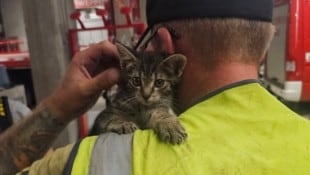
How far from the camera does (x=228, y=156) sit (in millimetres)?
868

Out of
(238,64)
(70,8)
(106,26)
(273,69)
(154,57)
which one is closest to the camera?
(238,64)

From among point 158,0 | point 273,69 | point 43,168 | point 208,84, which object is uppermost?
point 158,0

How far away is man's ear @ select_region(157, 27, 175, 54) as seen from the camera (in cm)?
105

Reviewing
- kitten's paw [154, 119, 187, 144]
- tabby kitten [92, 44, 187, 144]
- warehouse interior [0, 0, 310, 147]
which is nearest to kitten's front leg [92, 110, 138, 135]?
tabby kitten [92, 44, 187, 144]

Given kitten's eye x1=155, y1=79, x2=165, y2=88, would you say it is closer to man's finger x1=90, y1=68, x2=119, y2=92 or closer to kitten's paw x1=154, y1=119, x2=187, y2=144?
man's finger x1=90, y1=68, x2=119, y2=92

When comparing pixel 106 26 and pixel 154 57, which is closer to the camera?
pixel 154 57

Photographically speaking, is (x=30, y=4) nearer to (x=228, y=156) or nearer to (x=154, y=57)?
(x=154, y=57)

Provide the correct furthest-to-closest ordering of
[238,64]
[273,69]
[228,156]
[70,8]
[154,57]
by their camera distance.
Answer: [273,69], [70,8], [154,57], [238,64], [228,156]

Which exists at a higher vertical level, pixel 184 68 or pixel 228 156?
pixel 184 68

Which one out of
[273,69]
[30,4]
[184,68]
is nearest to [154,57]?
[184,68]

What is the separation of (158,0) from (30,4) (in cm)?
225

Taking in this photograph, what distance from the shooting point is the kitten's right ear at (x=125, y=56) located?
52.4 inches

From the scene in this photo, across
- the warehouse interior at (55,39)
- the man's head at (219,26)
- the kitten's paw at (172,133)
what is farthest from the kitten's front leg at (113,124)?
the warehouse interior at (55,39)

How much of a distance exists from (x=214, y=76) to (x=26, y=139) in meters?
0.66
